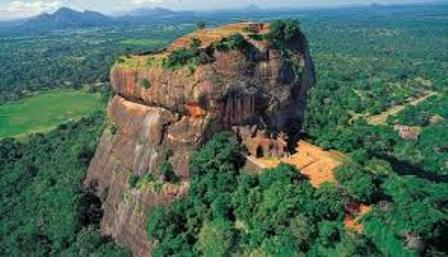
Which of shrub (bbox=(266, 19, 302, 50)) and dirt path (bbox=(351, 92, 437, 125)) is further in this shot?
dirt path (bbox=(351, 92, 437, 125))

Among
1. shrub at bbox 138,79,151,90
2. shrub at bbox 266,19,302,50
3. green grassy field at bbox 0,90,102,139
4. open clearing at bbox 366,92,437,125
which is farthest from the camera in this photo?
green grassy field at bbox 0,90,102,139

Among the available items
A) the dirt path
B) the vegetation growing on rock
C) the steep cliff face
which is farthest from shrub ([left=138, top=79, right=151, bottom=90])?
the dirt path

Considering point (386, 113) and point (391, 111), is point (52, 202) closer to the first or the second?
point (386, 113)

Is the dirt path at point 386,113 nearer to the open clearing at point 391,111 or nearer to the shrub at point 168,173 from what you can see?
the open clearing at point 391,111

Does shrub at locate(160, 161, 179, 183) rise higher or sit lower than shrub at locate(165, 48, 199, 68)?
lower

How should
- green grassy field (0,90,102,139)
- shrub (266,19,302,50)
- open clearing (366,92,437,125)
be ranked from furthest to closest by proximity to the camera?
green grassy field (0,90,102,139)
open clearing (366,92,437,125)
shrub (266,19,302,50)

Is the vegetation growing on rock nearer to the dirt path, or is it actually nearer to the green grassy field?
the green grassy field

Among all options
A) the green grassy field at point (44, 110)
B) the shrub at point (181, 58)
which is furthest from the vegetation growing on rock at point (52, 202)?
the green grassy field at point (44, 110)
